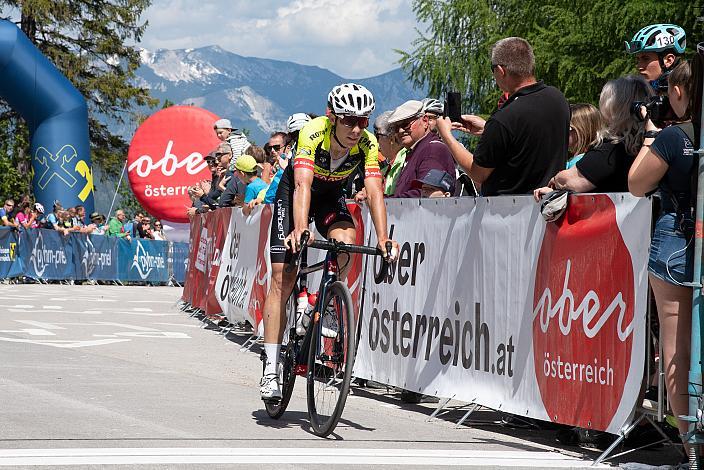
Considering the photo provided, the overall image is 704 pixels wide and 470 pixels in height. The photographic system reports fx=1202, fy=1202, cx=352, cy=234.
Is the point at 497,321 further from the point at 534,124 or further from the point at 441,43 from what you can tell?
the point at 441,43

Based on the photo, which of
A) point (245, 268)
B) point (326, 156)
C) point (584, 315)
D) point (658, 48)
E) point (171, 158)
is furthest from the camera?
point (171, 158)

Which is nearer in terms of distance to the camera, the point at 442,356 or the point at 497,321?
the point at 497,321

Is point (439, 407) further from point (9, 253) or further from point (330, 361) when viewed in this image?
point (9, 253)

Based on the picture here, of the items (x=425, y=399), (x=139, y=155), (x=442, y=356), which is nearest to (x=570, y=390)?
(x=442, y=356)

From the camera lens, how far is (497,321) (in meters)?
7.25

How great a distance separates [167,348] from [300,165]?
5.75 metres

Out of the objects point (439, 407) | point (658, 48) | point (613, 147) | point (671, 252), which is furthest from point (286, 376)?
point (658, 48)

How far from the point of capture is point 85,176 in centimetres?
3183

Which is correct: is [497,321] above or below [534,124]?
below

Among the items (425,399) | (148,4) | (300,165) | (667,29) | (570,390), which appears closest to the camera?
(570,390)

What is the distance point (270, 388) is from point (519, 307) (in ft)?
5.06

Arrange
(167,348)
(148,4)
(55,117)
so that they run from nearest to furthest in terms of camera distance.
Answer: (167,348) → (55,117) → (148,4)

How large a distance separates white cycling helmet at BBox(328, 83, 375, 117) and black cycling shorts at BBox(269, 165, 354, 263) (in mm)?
540

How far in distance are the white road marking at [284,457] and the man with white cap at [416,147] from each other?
10.7ft
